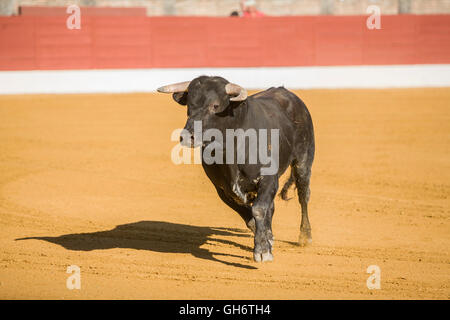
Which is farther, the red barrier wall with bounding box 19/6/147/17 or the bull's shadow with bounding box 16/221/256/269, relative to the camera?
Answer: the red barrier wall with bounding box 19/6/147/17

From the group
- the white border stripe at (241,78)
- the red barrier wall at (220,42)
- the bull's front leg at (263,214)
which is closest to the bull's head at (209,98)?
the bull's front leg at (263,214)

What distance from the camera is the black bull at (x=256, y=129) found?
536cm

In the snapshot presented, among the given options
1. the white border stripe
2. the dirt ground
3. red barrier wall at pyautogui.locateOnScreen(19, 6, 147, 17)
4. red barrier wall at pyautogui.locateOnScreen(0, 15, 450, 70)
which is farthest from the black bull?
red barrier wall at pyautogui.locateOnScreen(19, 6, 147, 17)

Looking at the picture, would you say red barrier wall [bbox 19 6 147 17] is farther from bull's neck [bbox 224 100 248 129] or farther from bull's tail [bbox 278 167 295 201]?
bull's neck [bbox 224 100 248 129]

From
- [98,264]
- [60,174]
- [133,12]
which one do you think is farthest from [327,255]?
[133,12]

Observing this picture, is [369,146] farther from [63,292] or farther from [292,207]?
[63,292]

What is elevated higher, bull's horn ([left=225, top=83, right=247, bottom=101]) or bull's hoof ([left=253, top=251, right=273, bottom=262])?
bull's horn ([left=225, top=83, right=247, bottom=101])

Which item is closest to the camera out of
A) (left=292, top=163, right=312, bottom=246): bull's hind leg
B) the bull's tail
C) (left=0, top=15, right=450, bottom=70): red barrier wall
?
(left=292, top=163, right=312, bottom=246): bull's hind leg

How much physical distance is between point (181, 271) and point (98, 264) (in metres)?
0.67

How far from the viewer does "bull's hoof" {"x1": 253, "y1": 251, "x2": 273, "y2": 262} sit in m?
5.71

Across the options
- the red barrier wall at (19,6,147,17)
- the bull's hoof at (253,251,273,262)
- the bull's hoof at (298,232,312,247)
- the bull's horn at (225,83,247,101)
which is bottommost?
the bull's hoof at (253,251,273,262)

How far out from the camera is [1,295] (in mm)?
5031

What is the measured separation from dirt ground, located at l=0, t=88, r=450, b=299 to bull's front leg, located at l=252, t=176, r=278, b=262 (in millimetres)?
100

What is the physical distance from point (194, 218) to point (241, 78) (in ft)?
36.6
